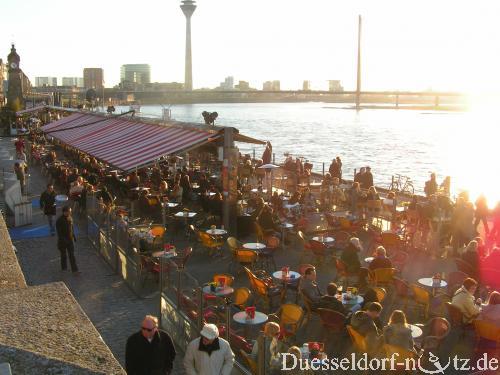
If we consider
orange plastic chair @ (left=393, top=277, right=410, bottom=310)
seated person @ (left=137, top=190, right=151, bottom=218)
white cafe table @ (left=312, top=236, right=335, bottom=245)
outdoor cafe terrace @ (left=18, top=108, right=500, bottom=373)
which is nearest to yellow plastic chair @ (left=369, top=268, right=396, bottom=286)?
outdoor cafe terrace @ (left=18, top=108, right=500, bottom=373)

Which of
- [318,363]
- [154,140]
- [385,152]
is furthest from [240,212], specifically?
[385,152]

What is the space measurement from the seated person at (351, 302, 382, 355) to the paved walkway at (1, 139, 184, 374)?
8.21 feet

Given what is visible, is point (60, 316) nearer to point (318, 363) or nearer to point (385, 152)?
point (318, 363)

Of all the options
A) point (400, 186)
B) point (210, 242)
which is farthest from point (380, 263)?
point (400, 186)

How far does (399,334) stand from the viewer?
7.29m

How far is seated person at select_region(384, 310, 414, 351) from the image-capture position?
7277 millimetres

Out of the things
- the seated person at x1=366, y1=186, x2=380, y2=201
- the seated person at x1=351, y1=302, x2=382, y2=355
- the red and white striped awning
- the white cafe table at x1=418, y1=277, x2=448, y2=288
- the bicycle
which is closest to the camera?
the seated person at x1=351, y1=302, x2=382, y2=355

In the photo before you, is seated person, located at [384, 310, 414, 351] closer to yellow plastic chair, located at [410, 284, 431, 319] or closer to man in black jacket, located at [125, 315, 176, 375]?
yellow plastic chair, located at [410, 284, 431, 319]

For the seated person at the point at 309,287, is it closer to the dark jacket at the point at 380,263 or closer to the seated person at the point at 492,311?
the dark jacket at the point at 380,263

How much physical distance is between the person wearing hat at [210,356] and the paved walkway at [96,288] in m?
1.97

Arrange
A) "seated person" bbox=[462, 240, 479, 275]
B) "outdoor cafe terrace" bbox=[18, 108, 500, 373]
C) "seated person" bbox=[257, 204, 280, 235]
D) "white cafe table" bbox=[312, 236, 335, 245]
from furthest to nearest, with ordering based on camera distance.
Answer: "seated person" bbox=[257, 204, 280, 235] < "white cafe table" bbox=[312, 236, 335, 245] < "seated person" bbox=[462, 240, 479, 275] < "outdoor cafe terrace" bbox=[18, 108, 500, 373]

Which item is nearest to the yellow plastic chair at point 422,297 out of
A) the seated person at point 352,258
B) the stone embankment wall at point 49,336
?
the seated person at point 352,258

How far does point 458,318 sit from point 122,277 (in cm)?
671

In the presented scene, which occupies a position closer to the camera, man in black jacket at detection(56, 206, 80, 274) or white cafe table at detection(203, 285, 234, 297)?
white cafe table at detection(203, 285, 234, 297)
